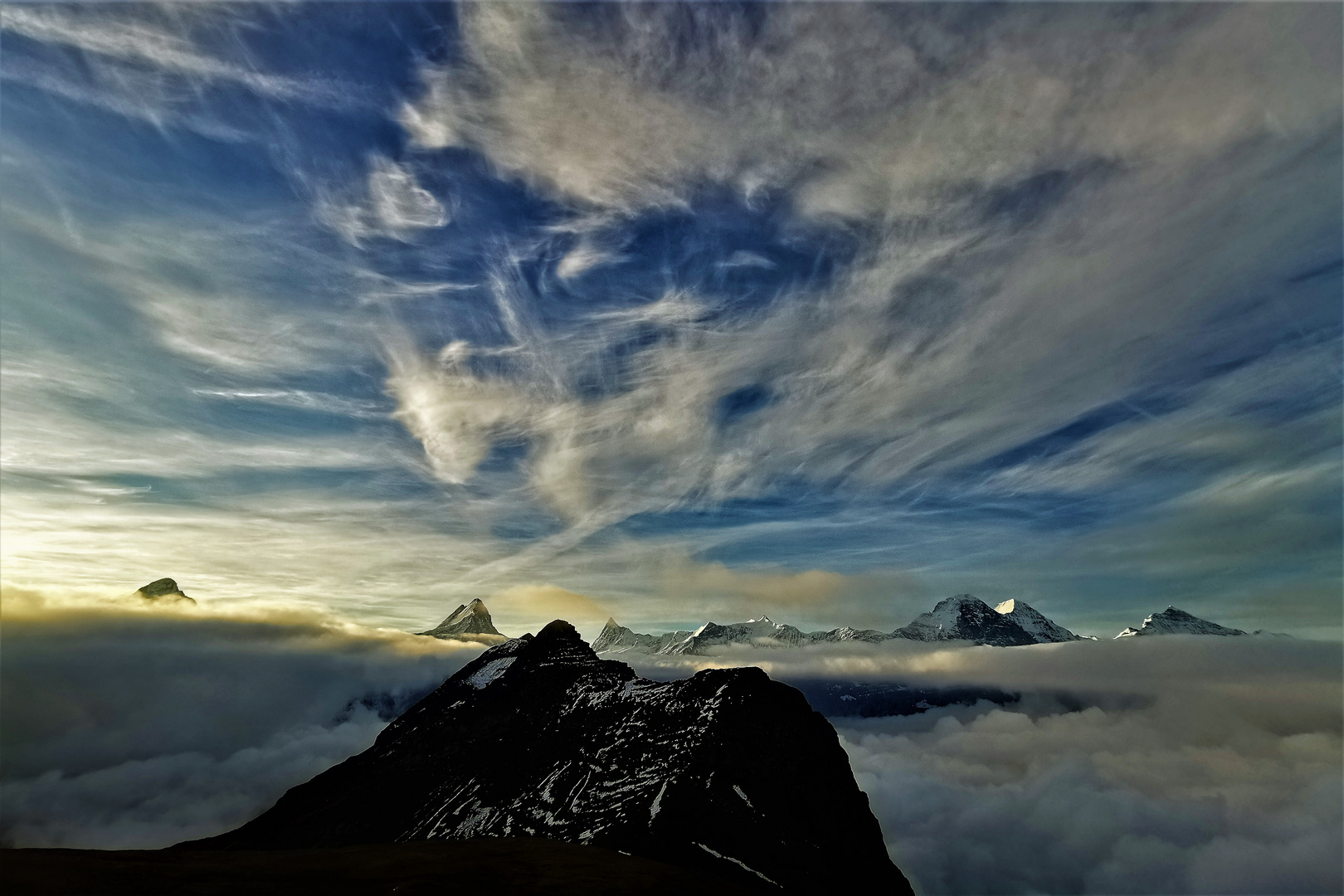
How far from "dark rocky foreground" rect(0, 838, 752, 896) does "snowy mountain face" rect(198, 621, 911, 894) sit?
76.7 feet

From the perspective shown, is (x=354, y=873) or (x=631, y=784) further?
(x=631, y=784)

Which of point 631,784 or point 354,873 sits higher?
point 354,873

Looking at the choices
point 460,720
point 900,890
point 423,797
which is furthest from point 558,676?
point 900,890

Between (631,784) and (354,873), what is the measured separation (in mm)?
68724

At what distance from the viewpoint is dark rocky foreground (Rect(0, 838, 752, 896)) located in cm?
5612

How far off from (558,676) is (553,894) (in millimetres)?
131071

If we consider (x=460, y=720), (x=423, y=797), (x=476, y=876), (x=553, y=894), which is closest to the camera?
(x=553, y=894)

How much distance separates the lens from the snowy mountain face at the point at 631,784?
11181 centimetres

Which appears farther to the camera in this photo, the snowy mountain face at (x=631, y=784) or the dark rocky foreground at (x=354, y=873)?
the snowy mountain face at (x=631, y=784)

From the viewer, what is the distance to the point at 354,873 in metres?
68.3

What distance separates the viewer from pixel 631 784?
125625mm

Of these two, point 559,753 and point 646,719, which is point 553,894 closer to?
point 646,719

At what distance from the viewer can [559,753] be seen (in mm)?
153000

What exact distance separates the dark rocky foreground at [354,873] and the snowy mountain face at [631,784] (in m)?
23.4
